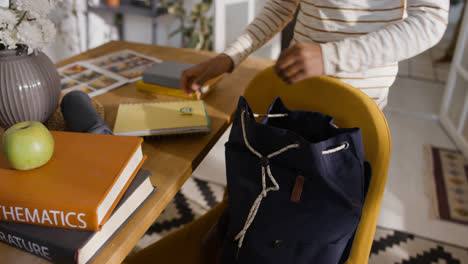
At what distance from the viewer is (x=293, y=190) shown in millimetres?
676

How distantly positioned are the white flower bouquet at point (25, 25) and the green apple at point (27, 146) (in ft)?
0.62

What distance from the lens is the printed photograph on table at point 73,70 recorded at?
1.18 meters

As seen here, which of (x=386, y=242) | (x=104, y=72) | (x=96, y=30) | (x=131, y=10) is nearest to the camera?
(x=104, y=72)

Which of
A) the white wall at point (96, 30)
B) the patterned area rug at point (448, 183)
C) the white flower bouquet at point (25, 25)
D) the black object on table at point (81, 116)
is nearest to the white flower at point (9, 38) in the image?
the white flower bouquet at point (25, 25)

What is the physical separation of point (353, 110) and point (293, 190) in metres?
0.28

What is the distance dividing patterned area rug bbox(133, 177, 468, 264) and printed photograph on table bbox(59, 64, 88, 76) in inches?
30.8

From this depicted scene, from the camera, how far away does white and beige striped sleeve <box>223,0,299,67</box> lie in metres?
1.10

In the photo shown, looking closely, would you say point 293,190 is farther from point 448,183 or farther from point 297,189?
point 448,183

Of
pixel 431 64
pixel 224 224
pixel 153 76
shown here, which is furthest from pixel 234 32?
pixel 431 64

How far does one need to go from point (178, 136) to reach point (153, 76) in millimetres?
302

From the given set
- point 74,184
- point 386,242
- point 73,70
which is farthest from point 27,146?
point 386,242

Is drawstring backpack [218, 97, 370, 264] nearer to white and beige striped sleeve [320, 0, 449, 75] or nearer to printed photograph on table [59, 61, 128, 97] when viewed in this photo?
white and beige striped sleeve [320, 0, 449, 75]

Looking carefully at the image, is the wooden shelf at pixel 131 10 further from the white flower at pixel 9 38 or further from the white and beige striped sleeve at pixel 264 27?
the white flower at pixel 9 38

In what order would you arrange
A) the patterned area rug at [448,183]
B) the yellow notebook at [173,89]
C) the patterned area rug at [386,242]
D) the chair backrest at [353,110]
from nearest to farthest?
the chair backrest at [353,110]
the yellow notebook at [173,89]
the patterned area rug at [386,242]
the patterned area rug at [448,183]
